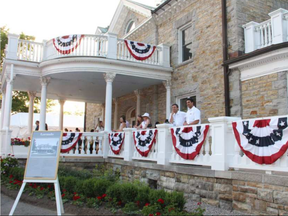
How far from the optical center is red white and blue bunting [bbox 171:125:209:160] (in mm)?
6852

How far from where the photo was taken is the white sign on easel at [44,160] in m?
5.70

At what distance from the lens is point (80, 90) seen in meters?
17.2

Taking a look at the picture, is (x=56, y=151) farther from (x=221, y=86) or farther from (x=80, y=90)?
(x=80, y=90)

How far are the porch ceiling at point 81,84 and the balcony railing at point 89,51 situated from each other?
911mm

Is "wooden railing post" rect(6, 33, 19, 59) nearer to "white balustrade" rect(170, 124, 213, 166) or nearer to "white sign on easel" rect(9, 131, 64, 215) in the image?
"white sign on easel" rect(9, 131, 64, 215)

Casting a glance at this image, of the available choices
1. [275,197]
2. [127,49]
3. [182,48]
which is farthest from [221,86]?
[275,197]

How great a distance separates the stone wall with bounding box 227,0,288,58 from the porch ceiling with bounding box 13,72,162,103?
4.62m

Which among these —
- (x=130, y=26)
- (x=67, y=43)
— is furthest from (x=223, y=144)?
(x=130, y=26)

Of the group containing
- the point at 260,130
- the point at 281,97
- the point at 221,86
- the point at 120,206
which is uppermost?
the point at 221,86

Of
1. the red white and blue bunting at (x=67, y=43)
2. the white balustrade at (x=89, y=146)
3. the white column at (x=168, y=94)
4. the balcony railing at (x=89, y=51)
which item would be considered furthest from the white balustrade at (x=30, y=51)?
the white column at (x=168, y=94)

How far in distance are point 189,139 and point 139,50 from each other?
24.0 feet

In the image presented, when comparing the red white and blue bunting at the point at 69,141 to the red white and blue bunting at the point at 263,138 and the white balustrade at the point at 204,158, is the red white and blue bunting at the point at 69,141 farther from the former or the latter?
the red white and blue bunting at the point at 263,138

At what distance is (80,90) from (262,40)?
35.6 ft

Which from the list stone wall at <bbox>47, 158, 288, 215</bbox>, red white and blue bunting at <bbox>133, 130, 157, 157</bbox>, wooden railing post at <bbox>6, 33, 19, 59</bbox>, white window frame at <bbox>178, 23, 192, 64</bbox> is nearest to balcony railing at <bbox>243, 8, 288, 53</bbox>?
white window frame at <bbox>178, 23, 192, 64</bbox>
